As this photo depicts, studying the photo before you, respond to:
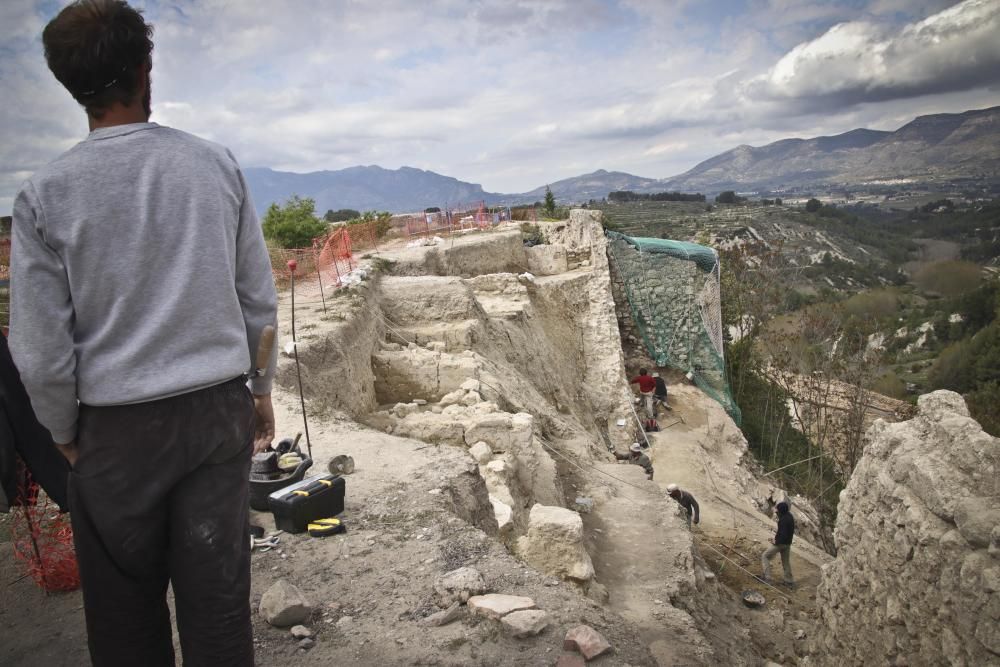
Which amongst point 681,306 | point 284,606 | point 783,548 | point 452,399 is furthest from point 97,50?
point 681,306

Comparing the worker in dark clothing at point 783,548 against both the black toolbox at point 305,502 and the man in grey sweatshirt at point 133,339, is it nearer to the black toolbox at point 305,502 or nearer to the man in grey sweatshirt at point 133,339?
the black toolbox at point 305,502

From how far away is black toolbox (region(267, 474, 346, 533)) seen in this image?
3.86m

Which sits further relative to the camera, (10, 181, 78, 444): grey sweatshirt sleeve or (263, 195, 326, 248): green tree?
(263, 195, 326, 248): green tree

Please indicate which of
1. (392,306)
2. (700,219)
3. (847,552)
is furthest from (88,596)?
(700,219)

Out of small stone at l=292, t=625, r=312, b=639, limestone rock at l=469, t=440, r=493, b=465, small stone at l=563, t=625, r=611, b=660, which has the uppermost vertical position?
small stone at l=292, t=625, r=312, b=639

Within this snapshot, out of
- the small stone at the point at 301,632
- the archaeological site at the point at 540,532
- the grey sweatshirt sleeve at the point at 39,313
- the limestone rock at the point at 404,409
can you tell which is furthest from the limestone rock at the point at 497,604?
the limestone rock at the point at 404,409

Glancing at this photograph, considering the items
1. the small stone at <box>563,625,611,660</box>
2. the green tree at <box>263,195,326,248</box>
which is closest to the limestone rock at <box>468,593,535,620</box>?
the small stone at <box>563,625,611,660</box>

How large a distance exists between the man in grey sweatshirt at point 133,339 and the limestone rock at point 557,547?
Result: 3.56 m

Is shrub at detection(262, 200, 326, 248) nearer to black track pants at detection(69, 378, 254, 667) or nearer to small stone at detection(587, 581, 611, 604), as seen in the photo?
small stone at detection(587, 581, 611, 604)

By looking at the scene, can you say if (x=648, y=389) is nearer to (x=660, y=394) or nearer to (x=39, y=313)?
(x=660, y=394)

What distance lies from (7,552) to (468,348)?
25.6 ft

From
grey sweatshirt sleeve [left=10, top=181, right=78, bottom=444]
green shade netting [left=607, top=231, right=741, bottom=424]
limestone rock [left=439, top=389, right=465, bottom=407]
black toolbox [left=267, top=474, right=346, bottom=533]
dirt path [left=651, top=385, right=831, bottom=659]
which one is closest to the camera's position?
grey sweatshirt sleeve [left=10, top=181, right=78, bottom=444]

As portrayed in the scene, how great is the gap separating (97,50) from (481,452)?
5.35 metres

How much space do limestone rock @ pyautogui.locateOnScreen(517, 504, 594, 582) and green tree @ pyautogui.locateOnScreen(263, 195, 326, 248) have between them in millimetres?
16011
